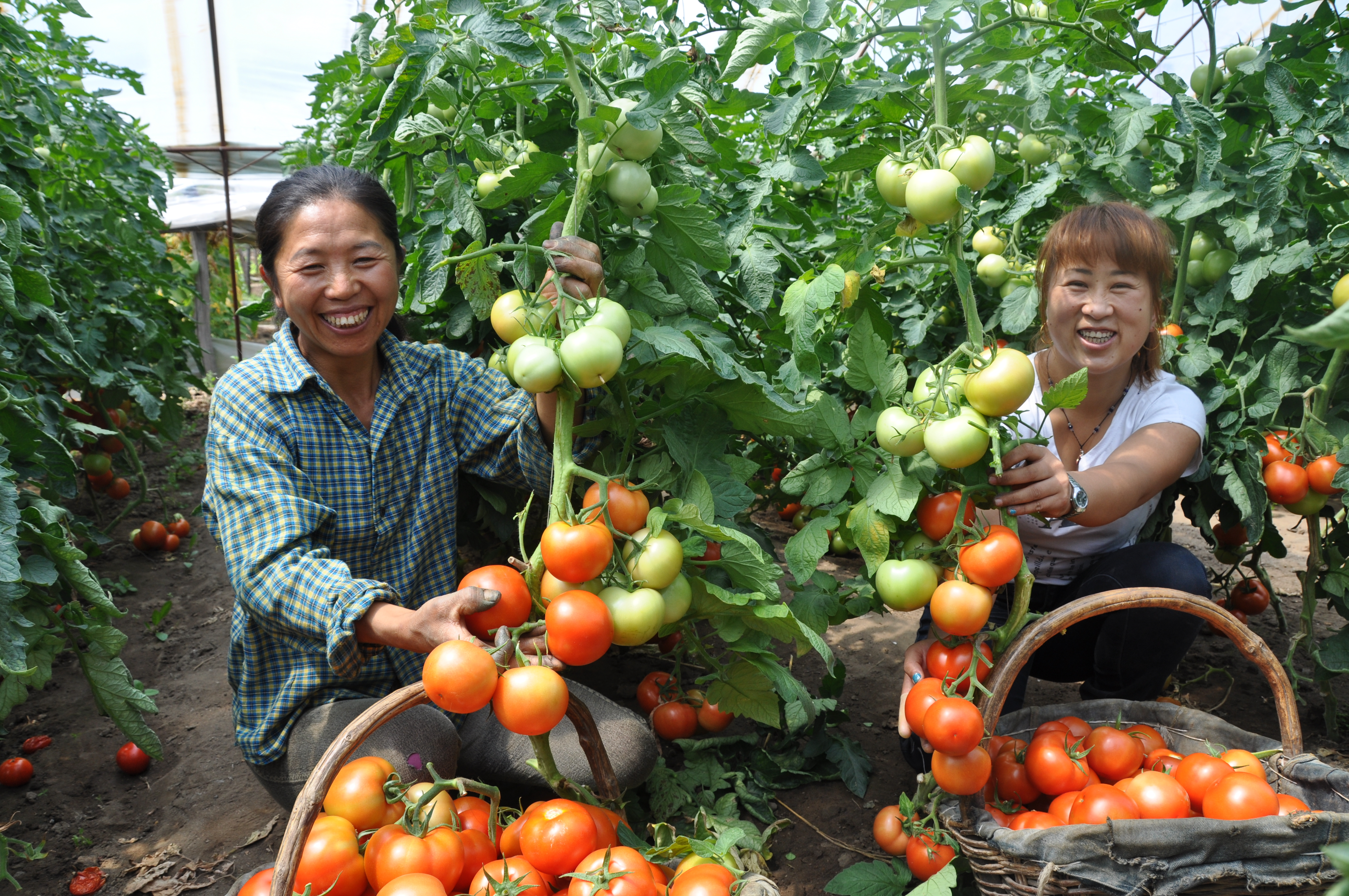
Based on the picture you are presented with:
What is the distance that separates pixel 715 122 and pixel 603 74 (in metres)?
0.40

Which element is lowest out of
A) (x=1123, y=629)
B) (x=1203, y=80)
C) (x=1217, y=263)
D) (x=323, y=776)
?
(x=1123, y=629)

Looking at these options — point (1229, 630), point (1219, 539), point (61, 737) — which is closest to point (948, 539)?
point (1229, 630)

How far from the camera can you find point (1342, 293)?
1.87 meters

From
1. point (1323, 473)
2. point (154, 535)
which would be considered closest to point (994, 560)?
point (1323, 473)

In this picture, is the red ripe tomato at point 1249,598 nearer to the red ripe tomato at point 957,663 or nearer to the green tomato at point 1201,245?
the green tomato at point 1201,245

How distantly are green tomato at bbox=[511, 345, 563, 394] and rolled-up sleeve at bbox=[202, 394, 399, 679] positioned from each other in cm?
42

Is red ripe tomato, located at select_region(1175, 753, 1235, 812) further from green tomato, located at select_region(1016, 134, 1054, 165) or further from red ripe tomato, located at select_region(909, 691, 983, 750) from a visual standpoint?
green tomato, located at select_region(1016, 134, 1054, 165)

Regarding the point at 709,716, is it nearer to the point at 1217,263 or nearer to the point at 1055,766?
the point at 1055,766

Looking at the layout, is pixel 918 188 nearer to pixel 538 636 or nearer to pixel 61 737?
pixel 538 636

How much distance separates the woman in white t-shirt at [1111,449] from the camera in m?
1.75

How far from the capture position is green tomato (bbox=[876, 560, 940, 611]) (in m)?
1.44

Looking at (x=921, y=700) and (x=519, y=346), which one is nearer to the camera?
(x=519, y=346)

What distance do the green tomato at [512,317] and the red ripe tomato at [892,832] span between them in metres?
1.17

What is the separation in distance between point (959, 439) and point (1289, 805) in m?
0.81
